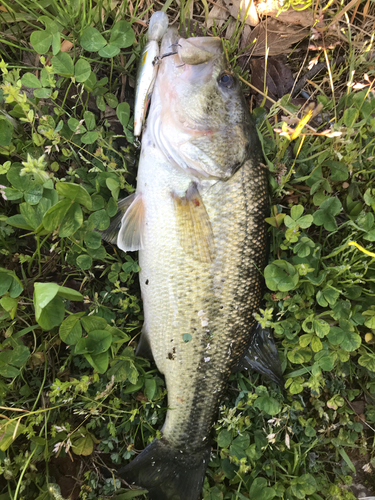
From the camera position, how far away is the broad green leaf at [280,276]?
212 cm

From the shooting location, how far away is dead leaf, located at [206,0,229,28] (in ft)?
8.14

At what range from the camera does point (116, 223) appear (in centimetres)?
223

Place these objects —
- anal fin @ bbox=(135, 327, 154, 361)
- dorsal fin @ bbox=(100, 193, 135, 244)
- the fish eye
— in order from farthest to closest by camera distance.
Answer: anal fin @ bbox=(135, 327, 154, 361) < dorsal fin @ bbox=(100, 193, 135, 244) < the fish eye

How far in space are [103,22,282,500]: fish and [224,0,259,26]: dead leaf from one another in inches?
30.4

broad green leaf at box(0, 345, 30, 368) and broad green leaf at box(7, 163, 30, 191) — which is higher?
broad green leaf at box(7, 163, 30, 191)

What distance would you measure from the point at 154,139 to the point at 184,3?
3.95ft

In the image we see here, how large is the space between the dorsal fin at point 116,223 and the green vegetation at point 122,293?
83 mm

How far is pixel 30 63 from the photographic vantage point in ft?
7.37

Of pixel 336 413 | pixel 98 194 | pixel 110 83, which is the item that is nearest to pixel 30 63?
pixel 110 83

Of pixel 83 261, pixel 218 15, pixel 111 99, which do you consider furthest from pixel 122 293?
pixel 218 15

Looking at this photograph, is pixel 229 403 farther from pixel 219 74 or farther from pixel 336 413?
pixel 219 74

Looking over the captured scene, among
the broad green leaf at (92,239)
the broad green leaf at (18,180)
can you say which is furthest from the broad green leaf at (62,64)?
the broad green leaf at (92,239)

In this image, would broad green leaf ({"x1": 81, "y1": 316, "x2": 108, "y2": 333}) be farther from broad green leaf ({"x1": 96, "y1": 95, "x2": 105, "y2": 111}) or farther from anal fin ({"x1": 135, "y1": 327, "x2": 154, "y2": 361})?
broad green leaf ({"x1": 96, "y1": 95, "x2": 105, "y2": 111})

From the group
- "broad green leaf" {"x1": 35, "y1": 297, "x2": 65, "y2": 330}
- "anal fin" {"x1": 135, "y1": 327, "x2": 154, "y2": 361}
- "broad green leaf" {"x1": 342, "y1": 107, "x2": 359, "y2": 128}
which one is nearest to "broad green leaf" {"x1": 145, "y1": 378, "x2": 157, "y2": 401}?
"anal fin" {"x1": 135, "y1": 327, "x2": 154, "y2": 361}
